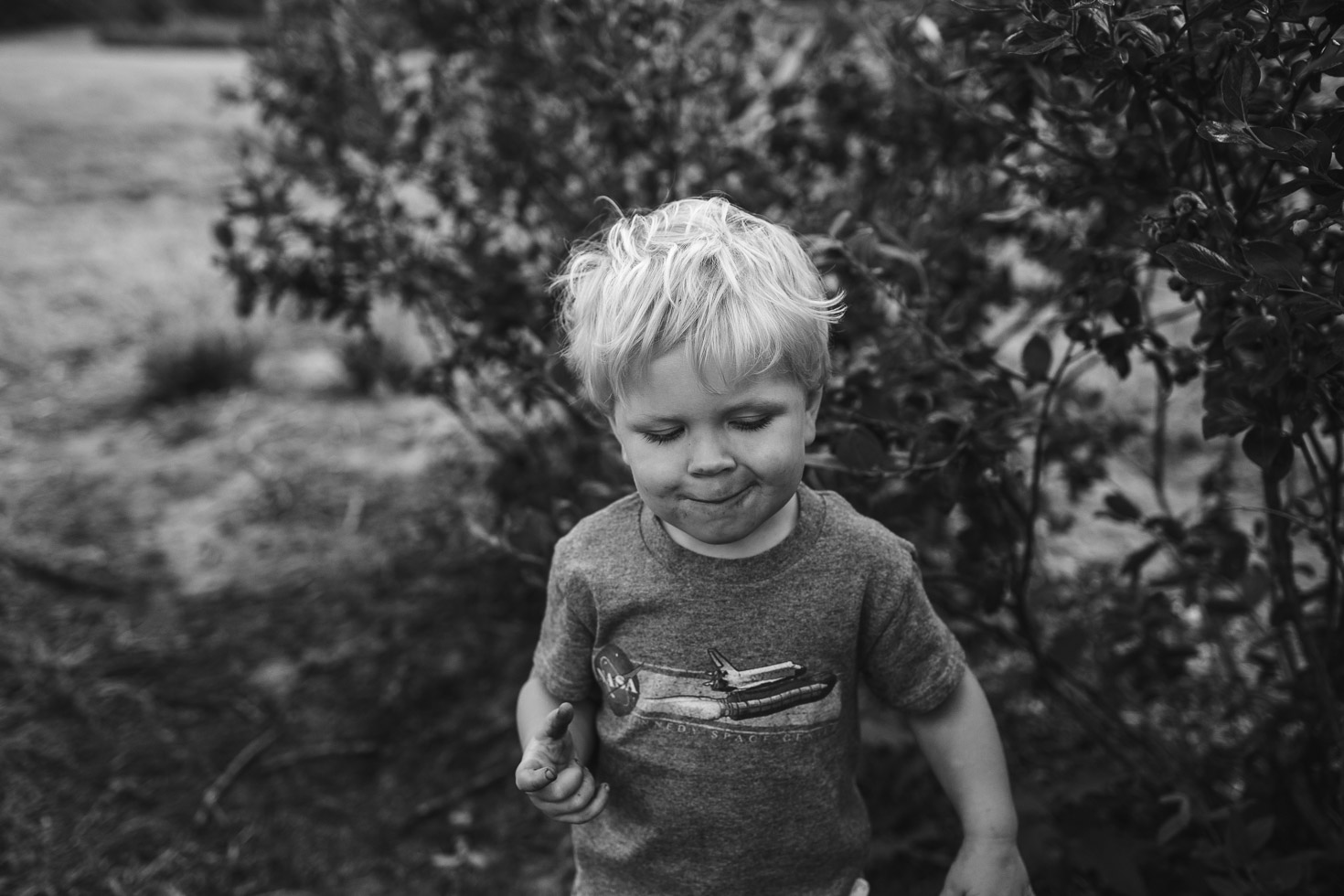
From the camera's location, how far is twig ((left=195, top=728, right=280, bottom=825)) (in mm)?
2492

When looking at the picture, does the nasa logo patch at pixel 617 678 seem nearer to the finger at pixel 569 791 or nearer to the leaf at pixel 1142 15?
the finger at pixel 569 791

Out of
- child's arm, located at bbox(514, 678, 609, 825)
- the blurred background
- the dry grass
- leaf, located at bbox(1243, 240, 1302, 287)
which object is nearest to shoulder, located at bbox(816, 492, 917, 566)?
the blurred background

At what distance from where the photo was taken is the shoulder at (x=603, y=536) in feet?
4.97

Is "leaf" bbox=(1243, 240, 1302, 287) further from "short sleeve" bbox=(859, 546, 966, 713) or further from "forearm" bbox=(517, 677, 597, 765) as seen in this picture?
"forearm" bbox=(517, 677, 597, 765)

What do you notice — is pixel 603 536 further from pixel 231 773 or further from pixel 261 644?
pixel 261 644

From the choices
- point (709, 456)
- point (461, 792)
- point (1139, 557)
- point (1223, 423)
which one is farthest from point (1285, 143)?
point (461, 792)

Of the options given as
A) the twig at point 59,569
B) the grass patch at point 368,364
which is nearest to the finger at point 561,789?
the twig at point 59,569

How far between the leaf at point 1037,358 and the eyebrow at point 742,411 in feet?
2.10

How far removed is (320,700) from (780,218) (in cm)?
178

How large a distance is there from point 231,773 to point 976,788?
1.90 meters

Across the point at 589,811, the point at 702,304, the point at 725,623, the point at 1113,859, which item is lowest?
the point at 1113,859

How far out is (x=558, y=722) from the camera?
134 cm

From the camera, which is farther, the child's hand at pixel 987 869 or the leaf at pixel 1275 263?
the child's hand at pixel 987 869

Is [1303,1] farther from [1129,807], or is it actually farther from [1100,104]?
[1129,807]
